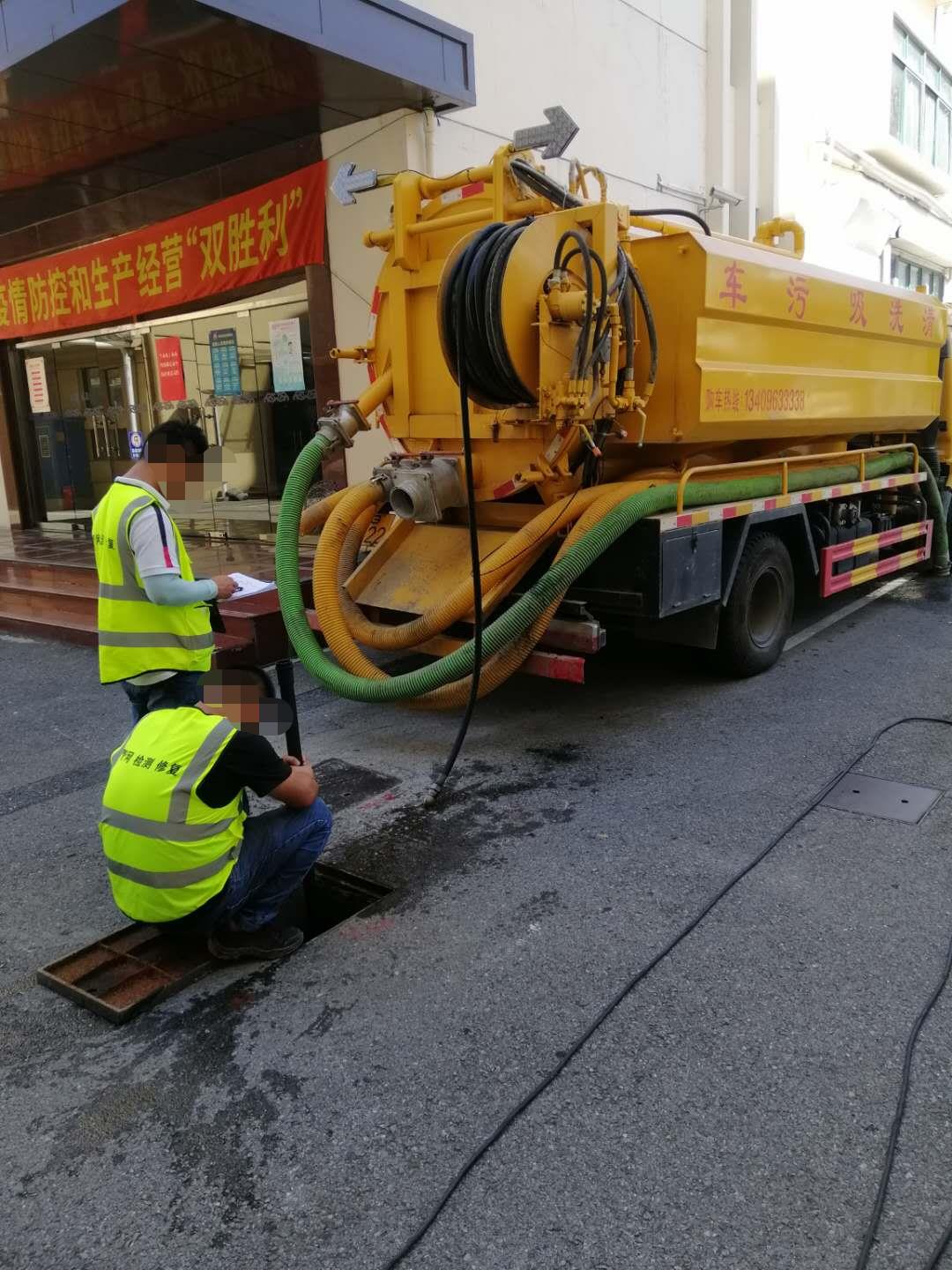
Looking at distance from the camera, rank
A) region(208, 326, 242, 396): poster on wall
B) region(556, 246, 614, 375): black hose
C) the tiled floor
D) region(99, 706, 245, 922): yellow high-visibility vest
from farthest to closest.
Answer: region(208, 326, 242, 396): poster on wall → the tiled floor → region(556, 246, 614, 375): black hose → region(99, 706, 245, 922): yellow high-visibility vest

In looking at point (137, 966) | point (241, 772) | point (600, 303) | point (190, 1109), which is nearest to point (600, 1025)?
point (190, 1109)

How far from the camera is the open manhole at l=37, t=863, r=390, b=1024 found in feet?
9.61

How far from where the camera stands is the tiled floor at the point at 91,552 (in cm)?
853

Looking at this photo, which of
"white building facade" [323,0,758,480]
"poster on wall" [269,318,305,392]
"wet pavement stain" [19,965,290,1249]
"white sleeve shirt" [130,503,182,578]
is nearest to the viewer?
"wet pavement stain" [19,965,290,1249]

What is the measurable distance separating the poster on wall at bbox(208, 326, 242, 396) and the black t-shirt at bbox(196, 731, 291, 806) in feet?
26.1

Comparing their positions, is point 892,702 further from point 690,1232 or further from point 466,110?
point 466,110

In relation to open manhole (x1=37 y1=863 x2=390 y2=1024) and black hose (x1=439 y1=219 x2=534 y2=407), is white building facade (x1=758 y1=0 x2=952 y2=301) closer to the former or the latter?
black hose (x1=439 y1=219 x2=534 y2=407)

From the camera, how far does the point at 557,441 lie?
5.02 m

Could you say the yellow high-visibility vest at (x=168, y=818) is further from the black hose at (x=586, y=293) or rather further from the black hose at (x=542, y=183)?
the black hose at (x=542, y=183)

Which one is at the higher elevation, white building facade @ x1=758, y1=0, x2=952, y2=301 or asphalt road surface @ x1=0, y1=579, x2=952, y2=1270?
white building facade @ x1=758, y1=0, x2=952, y2=301

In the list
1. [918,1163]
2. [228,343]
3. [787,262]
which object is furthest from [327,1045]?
[228,343]

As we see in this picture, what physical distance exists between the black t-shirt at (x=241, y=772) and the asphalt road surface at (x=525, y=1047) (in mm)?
659

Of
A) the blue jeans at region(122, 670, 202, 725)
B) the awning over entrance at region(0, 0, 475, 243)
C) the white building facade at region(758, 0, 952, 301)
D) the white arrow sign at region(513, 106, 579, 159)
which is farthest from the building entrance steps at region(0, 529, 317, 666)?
the white building facade at region(758, 0, 952, 301)

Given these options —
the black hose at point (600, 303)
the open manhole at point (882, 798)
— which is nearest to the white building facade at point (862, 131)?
the black hose at point (600, 303)
